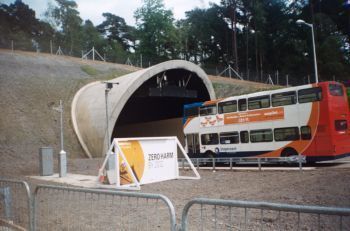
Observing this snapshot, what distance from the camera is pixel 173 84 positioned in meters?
33.0

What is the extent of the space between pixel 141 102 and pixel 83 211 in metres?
31.9

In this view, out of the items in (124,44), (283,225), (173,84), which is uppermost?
(124,44)

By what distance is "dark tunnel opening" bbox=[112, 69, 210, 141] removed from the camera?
31188mm

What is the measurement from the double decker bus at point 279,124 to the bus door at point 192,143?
0.06 meters

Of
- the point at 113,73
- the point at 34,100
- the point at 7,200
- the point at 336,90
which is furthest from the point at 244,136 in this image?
the point at 113,73

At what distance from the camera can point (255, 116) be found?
19.2m

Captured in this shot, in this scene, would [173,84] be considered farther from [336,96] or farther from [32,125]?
[336,96]

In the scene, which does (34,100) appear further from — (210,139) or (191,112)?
(210,139)

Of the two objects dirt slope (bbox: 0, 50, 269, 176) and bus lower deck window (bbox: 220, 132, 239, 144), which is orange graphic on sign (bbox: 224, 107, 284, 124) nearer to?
bus lower deck window (bbox: 220, 132, 239, 144)

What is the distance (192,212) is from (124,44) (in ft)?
205

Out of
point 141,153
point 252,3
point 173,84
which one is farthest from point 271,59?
Result: point 141,153

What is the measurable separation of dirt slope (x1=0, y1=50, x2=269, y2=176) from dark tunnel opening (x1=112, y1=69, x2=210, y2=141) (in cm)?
489

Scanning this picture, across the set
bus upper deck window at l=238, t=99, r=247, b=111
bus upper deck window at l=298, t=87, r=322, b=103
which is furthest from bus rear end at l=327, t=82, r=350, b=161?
bus upper deck window at l=238, t=99, r=247, b=111

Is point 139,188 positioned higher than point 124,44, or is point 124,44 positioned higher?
point 124,44
